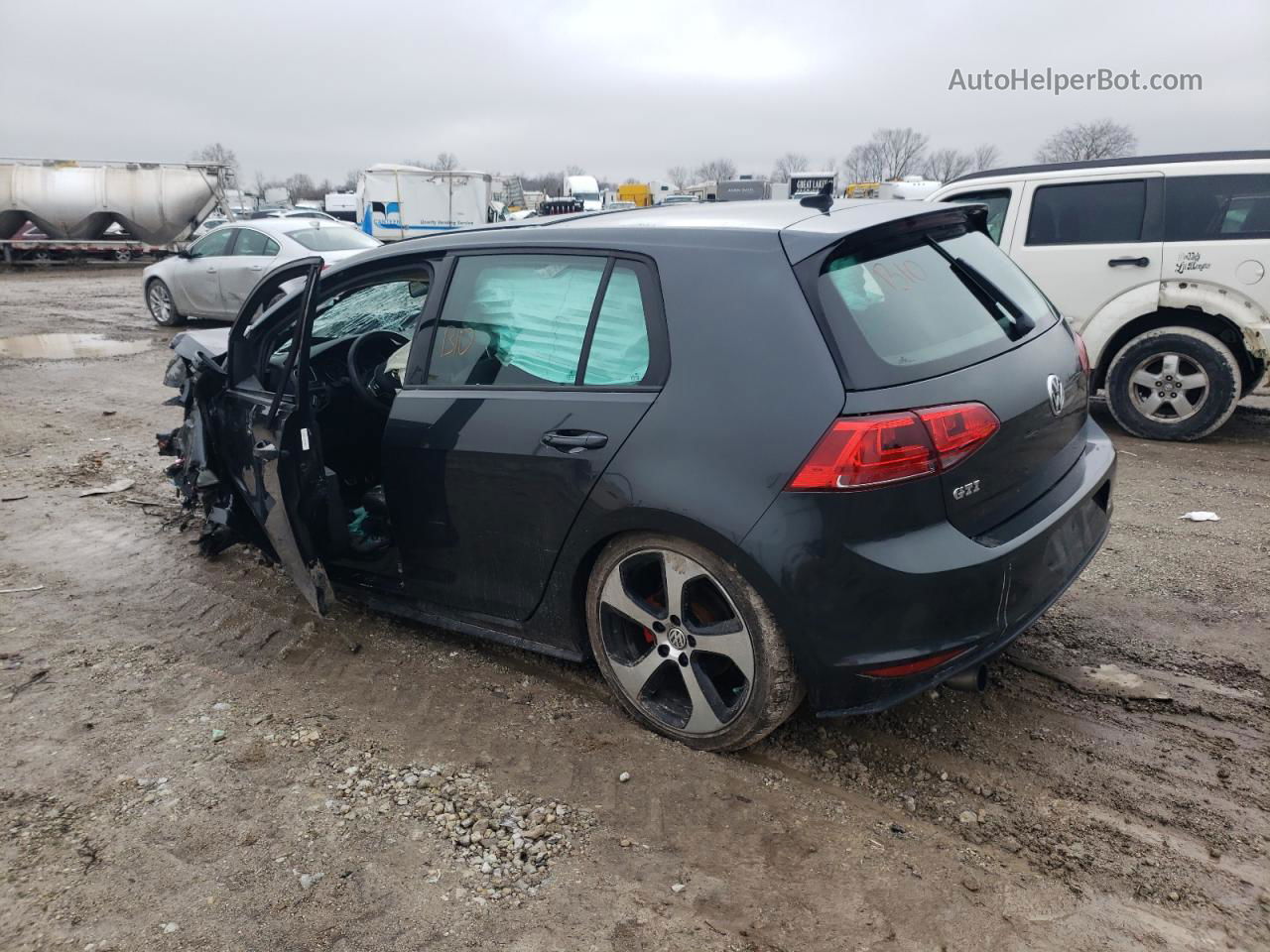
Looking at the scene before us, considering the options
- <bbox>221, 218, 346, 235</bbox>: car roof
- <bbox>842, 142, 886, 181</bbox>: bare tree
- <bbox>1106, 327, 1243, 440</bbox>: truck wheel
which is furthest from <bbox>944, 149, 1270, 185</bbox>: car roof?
<bbox>842, 142, 886, 181</bbox>: bare tree

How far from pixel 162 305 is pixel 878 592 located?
46.8 feet

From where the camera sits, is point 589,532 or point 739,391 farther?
point 589,532

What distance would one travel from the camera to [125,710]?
331 cm

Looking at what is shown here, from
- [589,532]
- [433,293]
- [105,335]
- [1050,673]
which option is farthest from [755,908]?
[105,335]

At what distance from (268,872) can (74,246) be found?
28360 millimetres

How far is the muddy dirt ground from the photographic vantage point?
2.28 m

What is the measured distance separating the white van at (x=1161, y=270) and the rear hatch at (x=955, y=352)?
402 centimetres

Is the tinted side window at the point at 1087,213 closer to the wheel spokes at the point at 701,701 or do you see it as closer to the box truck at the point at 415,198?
the wheel spokes at the point at 701,701

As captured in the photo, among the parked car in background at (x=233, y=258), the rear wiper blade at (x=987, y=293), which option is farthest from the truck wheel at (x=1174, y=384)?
the parked car in background at (x=233, y=258)

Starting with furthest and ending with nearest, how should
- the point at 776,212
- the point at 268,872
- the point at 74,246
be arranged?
the point at 74,246 < the point at 776,212 < the point at 268,872

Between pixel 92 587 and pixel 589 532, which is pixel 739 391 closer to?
pixel 589 532

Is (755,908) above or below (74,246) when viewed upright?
below

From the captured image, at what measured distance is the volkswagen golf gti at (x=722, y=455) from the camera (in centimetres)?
248

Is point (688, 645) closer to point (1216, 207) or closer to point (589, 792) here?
point (589, 792)
